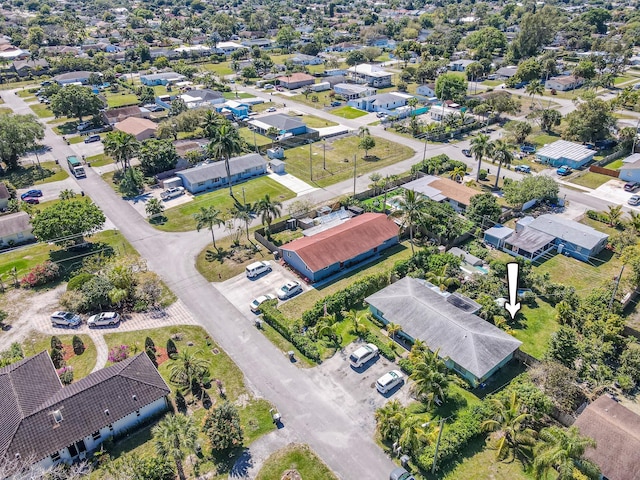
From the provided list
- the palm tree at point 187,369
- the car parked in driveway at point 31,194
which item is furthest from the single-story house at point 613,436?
the car parked in driveway at point 31,194

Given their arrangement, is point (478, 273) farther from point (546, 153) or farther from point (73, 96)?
point (73, 96)

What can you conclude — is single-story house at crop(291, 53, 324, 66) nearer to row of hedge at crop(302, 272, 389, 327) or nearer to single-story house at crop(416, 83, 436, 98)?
single-story house at crop(416, 83, 436, 98)

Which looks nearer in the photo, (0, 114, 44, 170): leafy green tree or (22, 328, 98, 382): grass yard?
(22, 328, 98, 382): grass yard

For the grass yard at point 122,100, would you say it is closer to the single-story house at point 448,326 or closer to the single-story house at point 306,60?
the single-story house at point 306,60

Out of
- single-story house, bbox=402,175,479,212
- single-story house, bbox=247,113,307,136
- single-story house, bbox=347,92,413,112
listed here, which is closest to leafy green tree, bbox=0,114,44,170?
single-story house, bbox=247,113,307,136

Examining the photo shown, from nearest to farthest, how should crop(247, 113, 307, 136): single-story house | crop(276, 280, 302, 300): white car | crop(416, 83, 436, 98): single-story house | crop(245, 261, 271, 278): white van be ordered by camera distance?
crop(276, 280, 302, 300): white car
crop(245, 261, 271, 278): white van
crop(247, 113, 307, 136): single-story house
crop(416, 83, 436, 98): single-story house

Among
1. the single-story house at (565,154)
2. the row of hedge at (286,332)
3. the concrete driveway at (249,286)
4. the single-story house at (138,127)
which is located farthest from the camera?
the single-story house at (138,127)
